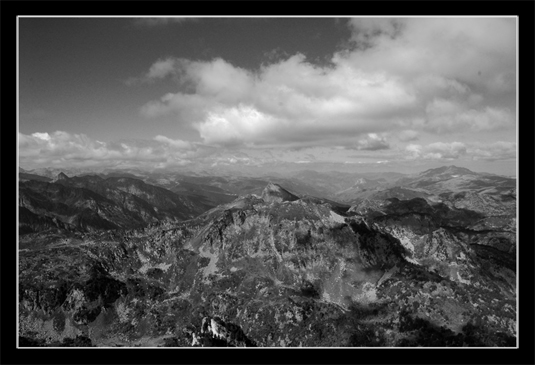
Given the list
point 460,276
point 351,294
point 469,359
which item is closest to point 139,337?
point 351,294

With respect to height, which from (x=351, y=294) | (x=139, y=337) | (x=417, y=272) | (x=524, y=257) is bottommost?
(x=139, y=337)

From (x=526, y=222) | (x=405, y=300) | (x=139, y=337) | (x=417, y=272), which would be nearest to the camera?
(x=526, y=222)

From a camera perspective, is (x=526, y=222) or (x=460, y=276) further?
(x=460, y=276)

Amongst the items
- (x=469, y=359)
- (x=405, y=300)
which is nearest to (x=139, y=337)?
(x=405, y=300)

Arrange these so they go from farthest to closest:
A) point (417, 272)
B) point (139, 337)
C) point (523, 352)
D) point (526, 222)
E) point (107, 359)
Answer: point (417, 272), point (139, 337), point (526, 222), point (523, 352), point (107, 359)

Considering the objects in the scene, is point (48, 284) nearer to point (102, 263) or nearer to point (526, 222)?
point (102, 263)

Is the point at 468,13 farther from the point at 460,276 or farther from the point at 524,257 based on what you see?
the point at 460,276

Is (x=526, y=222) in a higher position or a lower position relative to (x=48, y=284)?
higher
